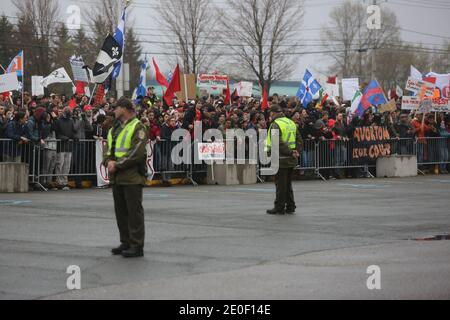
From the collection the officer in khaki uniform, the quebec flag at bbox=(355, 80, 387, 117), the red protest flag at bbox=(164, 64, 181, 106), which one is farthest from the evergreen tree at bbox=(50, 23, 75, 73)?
the officer in khaki uniform

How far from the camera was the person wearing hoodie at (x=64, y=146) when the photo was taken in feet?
72.2

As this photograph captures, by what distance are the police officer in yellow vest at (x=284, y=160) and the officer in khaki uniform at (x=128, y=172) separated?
5.28m

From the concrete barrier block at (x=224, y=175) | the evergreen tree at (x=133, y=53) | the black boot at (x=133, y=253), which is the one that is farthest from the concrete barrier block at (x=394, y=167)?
the evergreen tree at (x=133, y=53)

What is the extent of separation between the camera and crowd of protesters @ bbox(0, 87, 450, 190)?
21344 millimetres

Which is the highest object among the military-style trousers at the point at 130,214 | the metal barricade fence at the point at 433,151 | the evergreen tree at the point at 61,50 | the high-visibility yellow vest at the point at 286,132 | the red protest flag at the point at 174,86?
the evergreen tree at the point at 61,50

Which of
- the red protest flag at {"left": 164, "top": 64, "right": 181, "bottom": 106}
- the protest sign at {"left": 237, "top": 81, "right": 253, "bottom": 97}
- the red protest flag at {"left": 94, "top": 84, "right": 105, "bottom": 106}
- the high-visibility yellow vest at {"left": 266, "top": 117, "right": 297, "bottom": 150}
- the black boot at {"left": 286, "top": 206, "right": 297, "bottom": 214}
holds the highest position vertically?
the protest sign at {"left": 237, "top": 81, "right": 253, "bottom": 97}

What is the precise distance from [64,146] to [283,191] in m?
7.99

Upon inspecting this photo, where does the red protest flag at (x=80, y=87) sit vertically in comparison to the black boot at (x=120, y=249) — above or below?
above

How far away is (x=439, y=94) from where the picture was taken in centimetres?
3086

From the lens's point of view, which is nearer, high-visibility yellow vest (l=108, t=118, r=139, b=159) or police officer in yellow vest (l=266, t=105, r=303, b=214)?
high-visibility yellow vest (l=108, t=118, r=139, b=159)

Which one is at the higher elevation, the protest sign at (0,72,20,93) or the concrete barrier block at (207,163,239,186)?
the protest sign at (0,72,20,93)

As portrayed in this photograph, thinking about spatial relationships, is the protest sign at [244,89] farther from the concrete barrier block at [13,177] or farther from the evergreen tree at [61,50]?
the evergreen tree at [61,50]

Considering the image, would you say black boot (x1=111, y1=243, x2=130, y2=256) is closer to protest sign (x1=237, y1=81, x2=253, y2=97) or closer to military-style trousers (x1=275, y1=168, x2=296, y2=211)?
military-style trousers (x1=275, y1=168, x2=296, y2=211)

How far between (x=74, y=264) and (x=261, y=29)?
4708cm
